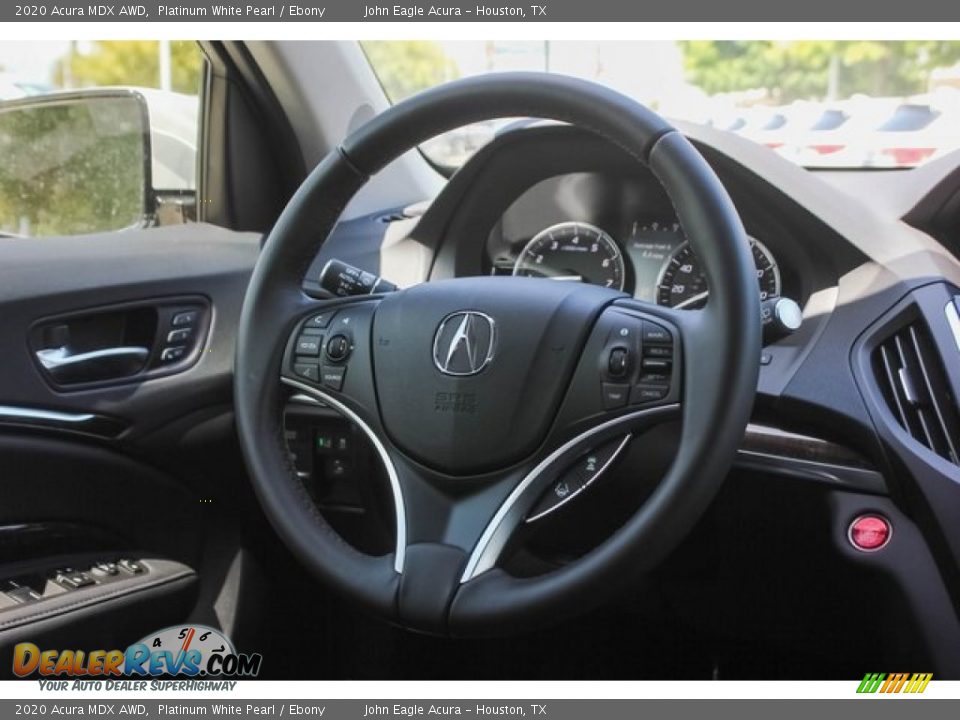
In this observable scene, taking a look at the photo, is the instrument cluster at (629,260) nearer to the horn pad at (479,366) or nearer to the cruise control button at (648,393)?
the horn pad at (479,366)

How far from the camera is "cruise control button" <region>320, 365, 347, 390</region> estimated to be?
5.16ft

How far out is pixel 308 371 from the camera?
1593 mm

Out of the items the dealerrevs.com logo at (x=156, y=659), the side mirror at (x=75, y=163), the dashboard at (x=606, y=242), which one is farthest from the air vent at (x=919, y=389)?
Answer: the side mirror at (x=75, y=163)

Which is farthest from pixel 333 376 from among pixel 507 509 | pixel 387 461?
pixel 507 509

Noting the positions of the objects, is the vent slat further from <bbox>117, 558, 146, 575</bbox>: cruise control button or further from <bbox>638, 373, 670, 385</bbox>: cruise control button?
<bbox>117, 558, 146, 575</bbox>: cruise control button

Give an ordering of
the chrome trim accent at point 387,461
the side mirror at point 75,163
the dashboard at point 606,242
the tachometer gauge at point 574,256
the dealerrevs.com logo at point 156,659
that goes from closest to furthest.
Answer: the chrome trim accent at point 387,461 → the dealerrevs.com logo at point 156,659 → the dashboard at point 606,242 → the tachometer gauge at point 574,256 → the side mirror at point 75,163

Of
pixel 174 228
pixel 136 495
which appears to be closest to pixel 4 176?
pixel 174 228

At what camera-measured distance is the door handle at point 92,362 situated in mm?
1907

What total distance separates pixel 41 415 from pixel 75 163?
27.5 inches

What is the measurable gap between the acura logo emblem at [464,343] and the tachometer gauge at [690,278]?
0.50 m

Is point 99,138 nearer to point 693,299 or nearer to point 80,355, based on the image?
point 80,355

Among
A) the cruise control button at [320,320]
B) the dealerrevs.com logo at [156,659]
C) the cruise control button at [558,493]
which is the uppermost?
the cruise control button at [320,320]

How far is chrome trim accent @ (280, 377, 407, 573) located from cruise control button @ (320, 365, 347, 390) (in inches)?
0.6

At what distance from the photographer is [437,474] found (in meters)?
1.45
